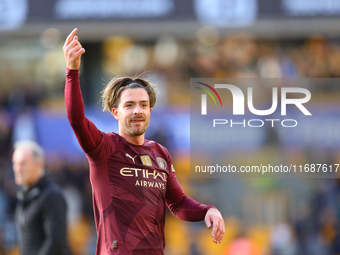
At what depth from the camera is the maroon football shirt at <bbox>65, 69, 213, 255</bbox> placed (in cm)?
312

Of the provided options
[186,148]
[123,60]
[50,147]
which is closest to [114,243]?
[186,148]

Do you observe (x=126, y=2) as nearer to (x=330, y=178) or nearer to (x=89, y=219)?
(x=89, y=219)

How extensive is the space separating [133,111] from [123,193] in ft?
1.90

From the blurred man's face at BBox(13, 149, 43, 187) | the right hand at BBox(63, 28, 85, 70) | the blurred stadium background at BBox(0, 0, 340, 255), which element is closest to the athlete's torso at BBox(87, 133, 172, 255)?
the right hand at BBox(63, 28, 85, 70)

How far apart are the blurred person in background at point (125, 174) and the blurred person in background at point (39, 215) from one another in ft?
5.04

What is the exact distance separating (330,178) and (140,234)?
24.6ft

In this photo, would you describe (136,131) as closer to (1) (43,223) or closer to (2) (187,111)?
(1) (43,223)

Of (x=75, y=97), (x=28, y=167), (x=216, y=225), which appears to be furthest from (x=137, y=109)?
(x=28, y=167)

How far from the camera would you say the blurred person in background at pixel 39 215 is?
4629 millimetres

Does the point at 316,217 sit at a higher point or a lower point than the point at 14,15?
lower

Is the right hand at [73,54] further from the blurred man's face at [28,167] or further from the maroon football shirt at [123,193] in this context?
the blurred man's face at [28,167]

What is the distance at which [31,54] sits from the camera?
11227mm

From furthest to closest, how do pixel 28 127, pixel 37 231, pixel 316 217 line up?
pixel 28 127, pixel 316 217, pixel 37 231

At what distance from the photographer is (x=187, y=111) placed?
974cm
